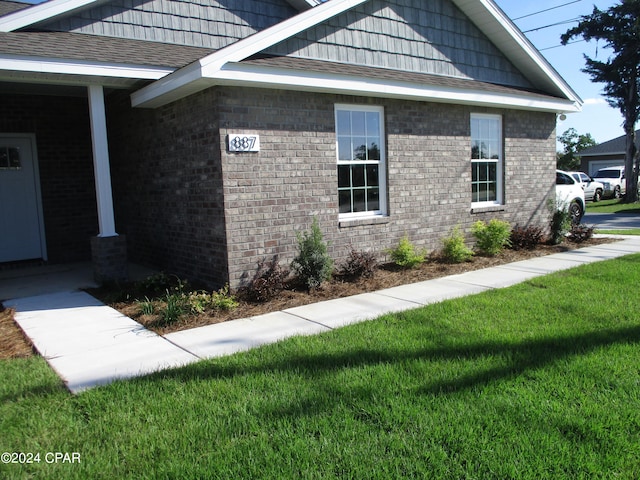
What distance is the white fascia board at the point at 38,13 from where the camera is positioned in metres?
7.47

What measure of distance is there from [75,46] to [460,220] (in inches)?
288

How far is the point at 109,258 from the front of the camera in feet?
26.0

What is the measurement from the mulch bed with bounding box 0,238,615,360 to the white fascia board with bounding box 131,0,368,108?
299 centimetres

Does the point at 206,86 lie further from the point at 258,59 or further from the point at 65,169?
the point at 65,169

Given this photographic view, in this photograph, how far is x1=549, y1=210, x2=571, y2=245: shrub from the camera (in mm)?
11094

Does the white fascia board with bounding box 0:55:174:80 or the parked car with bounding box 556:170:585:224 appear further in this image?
the parked car with bounding box 556:170:585:224

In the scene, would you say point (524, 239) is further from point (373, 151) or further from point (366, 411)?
point (366, 411)

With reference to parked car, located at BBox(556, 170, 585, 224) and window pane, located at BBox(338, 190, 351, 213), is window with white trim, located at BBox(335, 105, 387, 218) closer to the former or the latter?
window pane, located at BBox(338, 190, 351, 213)

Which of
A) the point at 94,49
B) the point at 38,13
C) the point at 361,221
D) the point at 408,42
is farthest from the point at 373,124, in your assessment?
the point at 38,13

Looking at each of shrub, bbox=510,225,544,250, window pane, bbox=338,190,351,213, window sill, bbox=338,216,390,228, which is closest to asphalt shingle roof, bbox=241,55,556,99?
window pane, bbox=338,190,351,213

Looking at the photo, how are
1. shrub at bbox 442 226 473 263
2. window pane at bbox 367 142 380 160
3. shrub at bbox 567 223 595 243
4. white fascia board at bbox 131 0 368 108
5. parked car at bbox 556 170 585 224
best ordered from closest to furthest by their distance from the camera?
white fascia board at bbox 131 0 368 108 → window pane at bbox 367 142 380 160 → shrub at bbox 442 226 473 263 → shrub at bbox 567 223 595 243 → parked car at bbox 556 170 585 224

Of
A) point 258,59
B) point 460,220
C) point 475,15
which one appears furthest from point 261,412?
point 475,15

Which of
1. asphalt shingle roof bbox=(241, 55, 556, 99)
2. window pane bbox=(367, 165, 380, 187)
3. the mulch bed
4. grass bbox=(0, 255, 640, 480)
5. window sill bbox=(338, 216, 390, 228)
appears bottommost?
grass bbox=(0, 255, 640, 480)

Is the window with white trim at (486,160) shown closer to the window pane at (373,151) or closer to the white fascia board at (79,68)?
the window pane at (373,151)
